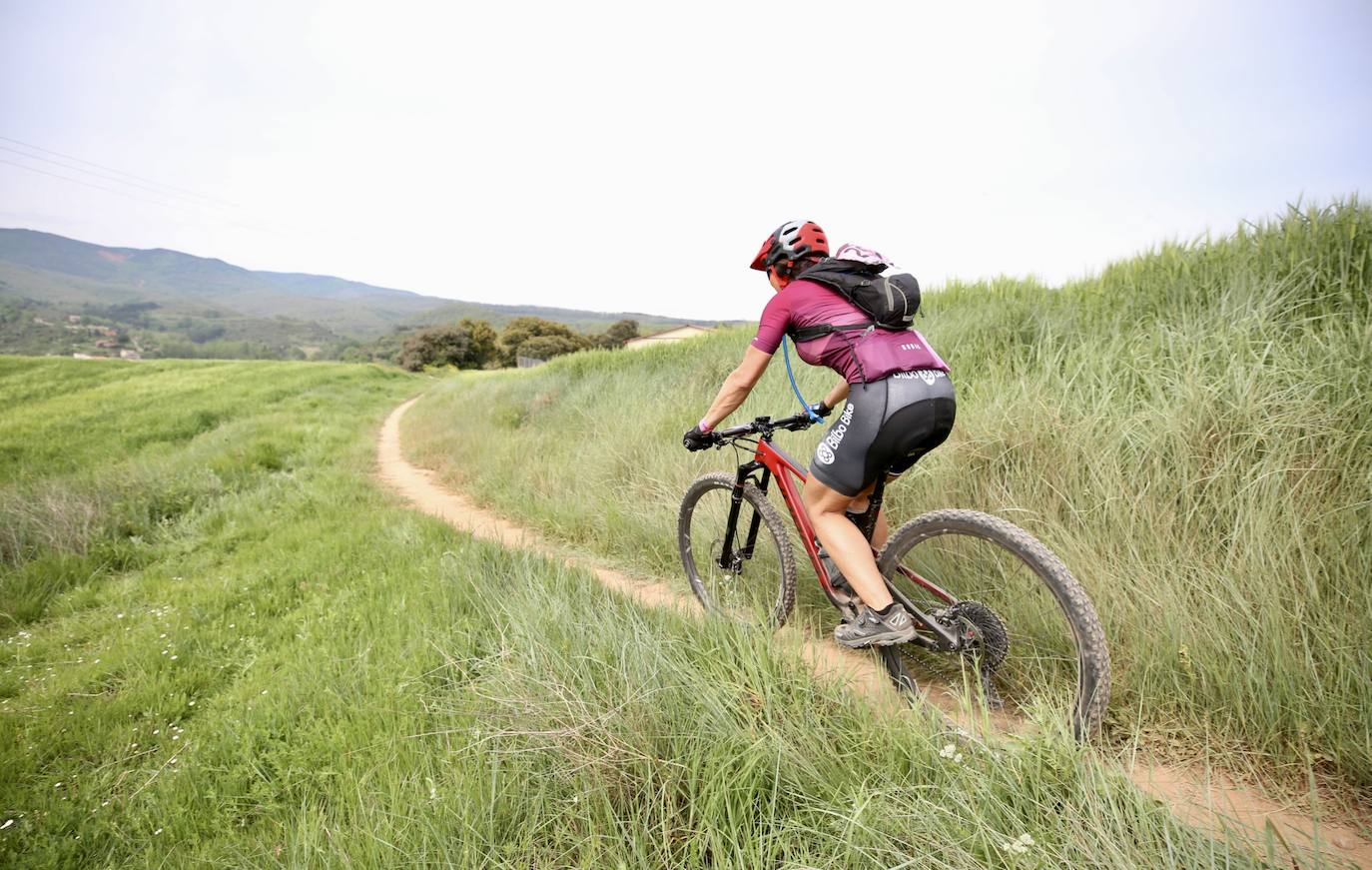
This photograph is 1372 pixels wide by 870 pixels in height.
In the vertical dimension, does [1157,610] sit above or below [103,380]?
above

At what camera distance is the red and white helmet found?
300 cm

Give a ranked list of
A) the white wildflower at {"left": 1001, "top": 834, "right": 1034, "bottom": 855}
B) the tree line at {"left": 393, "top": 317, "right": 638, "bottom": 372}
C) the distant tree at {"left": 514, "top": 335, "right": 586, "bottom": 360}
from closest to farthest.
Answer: the white wildflower at {"left": 1001, "top": 834, "right": 1034, "bottom": 855} < the distant tree at {"left": 514, "top": 335, "right": 586, "bottom": 360} < the tree line at {"left": 393, "top": 317, "right": 638, "bottom": 372}

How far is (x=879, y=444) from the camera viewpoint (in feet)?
8.16

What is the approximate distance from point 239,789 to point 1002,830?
3189 millimetres

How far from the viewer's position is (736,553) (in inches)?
148

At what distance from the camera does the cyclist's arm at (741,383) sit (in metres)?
2.83

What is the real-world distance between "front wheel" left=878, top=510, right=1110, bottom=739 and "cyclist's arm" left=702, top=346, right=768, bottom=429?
42.9 inches

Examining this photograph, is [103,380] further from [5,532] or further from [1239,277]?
[1239,277]

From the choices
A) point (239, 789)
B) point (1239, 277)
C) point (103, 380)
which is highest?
point (1239, 277)

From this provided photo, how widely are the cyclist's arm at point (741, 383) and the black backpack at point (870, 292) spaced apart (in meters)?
0.25

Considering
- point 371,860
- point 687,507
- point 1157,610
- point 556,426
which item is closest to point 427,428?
point 556,426

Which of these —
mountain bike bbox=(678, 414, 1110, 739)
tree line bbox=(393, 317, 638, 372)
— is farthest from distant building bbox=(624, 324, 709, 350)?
tree line bbox=(393, 317, 638, 372)

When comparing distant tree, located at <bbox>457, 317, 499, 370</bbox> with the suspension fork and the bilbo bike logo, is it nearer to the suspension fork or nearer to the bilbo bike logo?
the suspension fork

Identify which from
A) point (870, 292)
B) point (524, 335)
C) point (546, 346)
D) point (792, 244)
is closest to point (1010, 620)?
point (870, 292)
